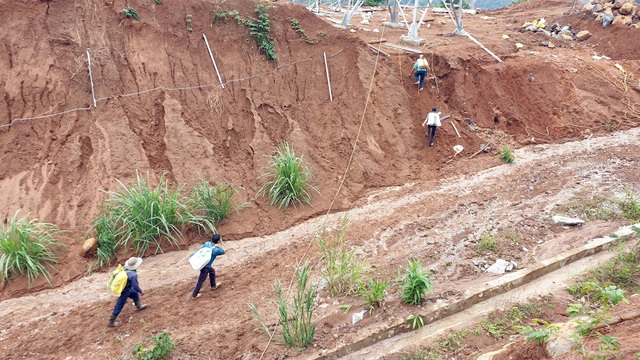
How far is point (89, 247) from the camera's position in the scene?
5973 millimetres

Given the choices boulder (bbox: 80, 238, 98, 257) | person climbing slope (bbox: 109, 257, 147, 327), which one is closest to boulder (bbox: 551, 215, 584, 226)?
person climbing slope (bbox: 109, 257, 147, 327)

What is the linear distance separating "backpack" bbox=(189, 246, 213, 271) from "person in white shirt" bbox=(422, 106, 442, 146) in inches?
227

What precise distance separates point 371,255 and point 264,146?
344cm

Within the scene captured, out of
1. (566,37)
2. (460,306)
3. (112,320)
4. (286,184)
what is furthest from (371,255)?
(566,37)

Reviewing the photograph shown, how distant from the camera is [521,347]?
12.1 ft

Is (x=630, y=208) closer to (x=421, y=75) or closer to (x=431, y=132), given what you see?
(x=431, y=132)

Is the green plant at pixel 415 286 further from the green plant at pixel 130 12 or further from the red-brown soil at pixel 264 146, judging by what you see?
the green plant at pixel 130 12

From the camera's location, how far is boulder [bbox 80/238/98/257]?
19.6 feet

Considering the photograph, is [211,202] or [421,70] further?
[421,70]

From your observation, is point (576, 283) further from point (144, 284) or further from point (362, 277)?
point (144, 284)

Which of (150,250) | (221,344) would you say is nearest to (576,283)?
(221,344)

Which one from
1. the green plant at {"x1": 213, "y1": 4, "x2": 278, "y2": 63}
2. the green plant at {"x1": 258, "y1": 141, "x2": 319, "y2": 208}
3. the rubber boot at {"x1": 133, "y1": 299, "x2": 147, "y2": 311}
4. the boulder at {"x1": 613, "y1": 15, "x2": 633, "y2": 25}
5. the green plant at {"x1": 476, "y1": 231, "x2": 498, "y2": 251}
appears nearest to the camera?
the rubber boot at {"x1": 133, "y1": 299, "x2": 147, "y2": 311}

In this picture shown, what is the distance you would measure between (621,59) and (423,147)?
9022 millimetres

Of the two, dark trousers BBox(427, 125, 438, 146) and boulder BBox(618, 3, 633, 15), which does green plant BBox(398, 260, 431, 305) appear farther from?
boulder BBox(618, 3, 633, 15)
